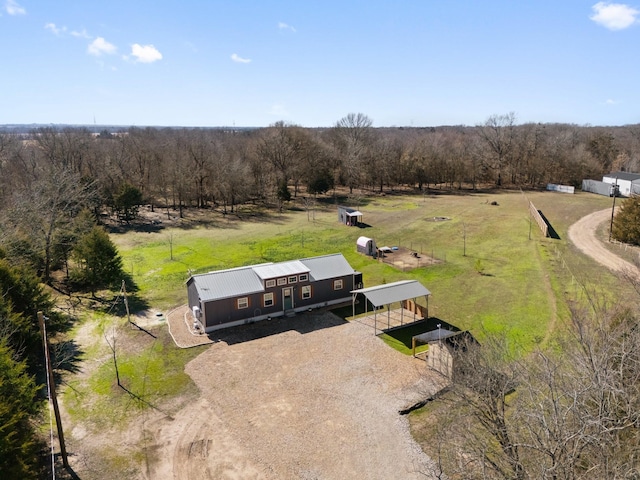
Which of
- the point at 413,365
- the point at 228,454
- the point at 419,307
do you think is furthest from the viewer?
the point at 419,307

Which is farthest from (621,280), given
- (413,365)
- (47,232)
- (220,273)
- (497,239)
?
(47,232)

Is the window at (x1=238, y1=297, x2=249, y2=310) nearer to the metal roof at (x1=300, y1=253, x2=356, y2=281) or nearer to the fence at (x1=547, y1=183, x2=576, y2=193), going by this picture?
the metal roof at (x1=300, y1=253, x2=356, y2=281)

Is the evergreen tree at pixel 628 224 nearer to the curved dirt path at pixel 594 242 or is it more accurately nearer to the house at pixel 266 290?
the curved dirt path at pixel 594 242

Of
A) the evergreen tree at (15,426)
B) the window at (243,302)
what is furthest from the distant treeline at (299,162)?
the evergreen tree at (15,426)

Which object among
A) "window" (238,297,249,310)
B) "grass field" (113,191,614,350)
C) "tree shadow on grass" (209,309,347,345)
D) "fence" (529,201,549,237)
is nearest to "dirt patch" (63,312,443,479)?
"tree shadow on grass" (209,309,347,345)

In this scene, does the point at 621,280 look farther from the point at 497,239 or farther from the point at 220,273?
the point at 220,273
